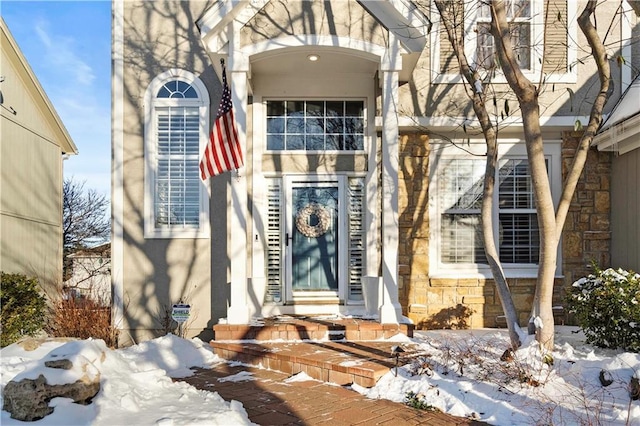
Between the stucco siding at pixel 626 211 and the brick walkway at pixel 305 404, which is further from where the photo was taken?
the stucco siding at pixel 626 211

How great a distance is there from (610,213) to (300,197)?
15.5ft

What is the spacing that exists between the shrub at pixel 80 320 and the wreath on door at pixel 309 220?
10.1ft

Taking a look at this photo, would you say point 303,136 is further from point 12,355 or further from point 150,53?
point 12,355

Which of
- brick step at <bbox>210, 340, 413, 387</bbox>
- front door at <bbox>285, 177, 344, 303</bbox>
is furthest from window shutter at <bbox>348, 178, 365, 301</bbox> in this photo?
brick step at <bbox>210, 340, 413, 387</bbox>

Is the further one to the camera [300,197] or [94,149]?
[94,149]

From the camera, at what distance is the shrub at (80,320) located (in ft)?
22.0

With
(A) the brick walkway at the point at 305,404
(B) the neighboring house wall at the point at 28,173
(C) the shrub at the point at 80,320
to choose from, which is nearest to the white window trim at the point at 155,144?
(C) the shrub at the point at 80,320

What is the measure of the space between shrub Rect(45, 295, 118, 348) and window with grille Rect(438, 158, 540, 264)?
5.02 metres

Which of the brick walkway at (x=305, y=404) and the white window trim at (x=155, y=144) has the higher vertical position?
the white window trim at (x=155, y=144)

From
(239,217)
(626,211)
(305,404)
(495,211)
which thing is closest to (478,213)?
(495,211)

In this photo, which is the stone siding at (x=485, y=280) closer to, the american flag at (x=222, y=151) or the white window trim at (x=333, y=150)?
the white window trim at (x=333, y=150)

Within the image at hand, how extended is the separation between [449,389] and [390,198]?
8.76ft

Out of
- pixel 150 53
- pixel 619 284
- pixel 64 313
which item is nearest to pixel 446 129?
pixel 619 284

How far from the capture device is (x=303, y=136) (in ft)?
26.2
